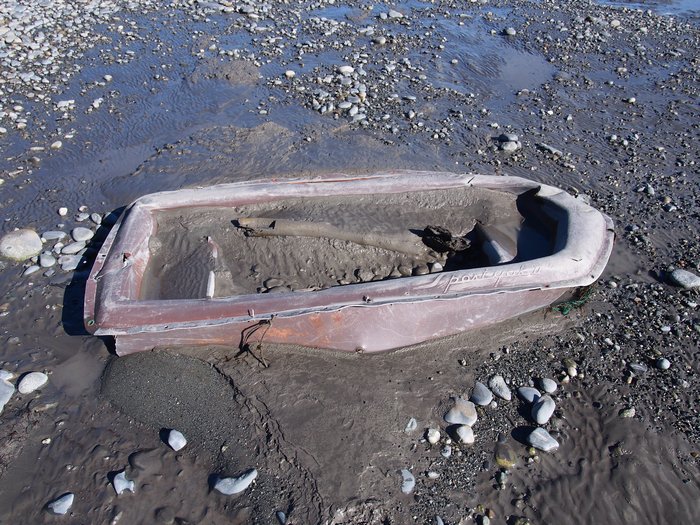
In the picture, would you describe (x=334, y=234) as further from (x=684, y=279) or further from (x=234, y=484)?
(x=684, y=279)

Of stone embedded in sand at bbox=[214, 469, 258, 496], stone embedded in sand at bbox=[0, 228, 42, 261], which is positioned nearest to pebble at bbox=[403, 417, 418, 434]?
stone embedded in sand at bbox=[214, 469, 258, 496]

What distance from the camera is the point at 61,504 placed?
305 centimetres

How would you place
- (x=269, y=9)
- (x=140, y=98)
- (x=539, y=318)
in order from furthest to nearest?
(x=269, y=9)
(x=140, y=98)
(x=539, y=318)

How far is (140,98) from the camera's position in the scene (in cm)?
767

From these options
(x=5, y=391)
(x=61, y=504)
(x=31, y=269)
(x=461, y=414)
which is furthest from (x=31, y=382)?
(x=461, y=414)

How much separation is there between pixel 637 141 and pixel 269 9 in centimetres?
773

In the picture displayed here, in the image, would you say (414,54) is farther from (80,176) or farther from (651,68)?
(80,176)

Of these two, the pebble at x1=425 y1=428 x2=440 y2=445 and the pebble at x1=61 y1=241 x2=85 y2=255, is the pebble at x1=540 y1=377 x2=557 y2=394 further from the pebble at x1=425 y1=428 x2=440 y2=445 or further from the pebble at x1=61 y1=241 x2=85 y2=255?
the pebble at x1=61 y1=241 x2=85 y2=255

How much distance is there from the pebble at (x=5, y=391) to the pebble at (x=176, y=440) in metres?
1.32

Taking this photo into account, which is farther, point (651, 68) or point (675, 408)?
point (651, 68)

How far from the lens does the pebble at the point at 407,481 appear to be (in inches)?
125

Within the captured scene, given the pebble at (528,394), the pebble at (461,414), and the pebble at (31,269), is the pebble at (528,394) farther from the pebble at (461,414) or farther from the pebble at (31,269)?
the pebble at (31,269)

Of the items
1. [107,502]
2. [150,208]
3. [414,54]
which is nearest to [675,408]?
[107,502]

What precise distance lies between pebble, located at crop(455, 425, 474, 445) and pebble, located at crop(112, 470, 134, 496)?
2.16 m
